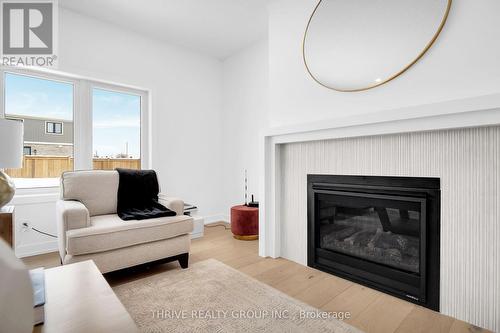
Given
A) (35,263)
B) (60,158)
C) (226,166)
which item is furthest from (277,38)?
(35,263)

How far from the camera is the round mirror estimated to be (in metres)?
1.62

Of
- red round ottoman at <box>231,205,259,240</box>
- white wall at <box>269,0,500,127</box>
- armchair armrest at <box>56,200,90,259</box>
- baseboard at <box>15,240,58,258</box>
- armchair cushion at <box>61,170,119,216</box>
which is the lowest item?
baseboard at <box>15,240,58,258</box>

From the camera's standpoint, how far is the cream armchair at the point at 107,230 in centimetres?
184

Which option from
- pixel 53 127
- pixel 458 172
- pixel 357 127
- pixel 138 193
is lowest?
pixel 138 193

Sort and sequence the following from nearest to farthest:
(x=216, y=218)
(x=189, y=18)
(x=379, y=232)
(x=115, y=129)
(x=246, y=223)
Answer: (x=379, y=232)
(x=189, y=18)
(x=246, y=223)
(x=115, y=129)
(x=216, y=218)

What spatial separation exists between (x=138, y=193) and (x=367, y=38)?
7.83 ft

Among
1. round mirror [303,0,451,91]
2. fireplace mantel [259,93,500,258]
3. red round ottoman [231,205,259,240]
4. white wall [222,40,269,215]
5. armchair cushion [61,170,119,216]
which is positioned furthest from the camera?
white wall [222,40,269,215]

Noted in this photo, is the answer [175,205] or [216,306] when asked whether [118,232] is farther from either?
[216,306]

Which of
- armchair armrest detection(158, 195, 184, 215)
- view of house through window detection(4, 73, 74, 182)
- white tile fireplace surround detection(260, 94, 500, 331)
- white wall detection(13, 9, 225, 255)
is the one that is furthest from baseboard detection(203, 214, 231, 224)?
white tile fireplace surround detection(260, 94, 500, 331)

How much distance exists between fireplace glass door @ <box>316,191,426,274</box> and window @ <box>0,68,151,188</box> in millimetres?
2456

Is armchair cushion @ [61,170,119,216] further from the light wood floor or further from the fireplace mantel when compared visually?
the fireplace mantel

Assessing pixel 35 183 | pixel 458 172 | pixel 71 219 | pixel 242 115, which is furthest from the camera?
pixel 242 115

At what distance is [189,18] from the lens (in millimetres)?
2918

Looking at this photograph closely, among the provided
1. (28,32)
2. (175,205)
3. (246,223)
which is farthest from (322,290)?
(28,32)
